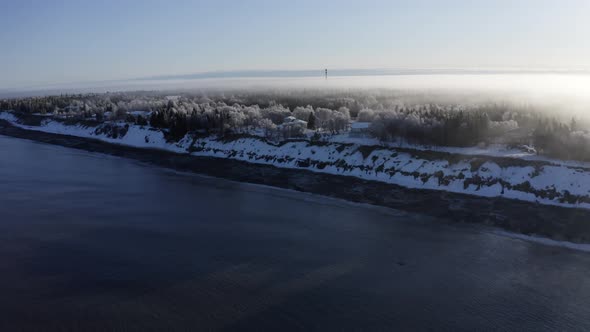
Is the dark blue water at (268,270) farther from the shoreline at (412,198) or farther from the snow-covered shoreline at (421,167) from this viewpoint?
the snow-covered shoreline at (421,167)

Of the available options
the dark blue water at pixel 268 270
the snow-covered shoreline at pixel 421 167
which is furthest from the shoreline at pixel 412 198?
the dark blue water at pixel 268 270

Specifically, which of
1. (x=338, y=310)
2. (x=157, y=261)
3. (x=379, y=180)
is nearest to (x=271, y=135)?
(x=379, y=180)

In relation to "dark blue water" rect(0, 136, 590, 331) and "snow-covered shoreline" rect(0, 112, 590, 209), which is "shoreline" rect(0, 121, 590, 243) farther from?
"dark blue water" rect(0, 136, 590, 331)

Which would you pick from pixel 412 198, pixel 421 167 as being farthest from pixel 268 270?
pixel 421 167

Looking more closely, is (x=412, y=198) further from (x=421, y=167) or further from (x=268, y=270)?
(x=268, y=270)

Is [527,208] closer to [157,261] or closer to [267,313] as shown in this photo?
[267,313]
